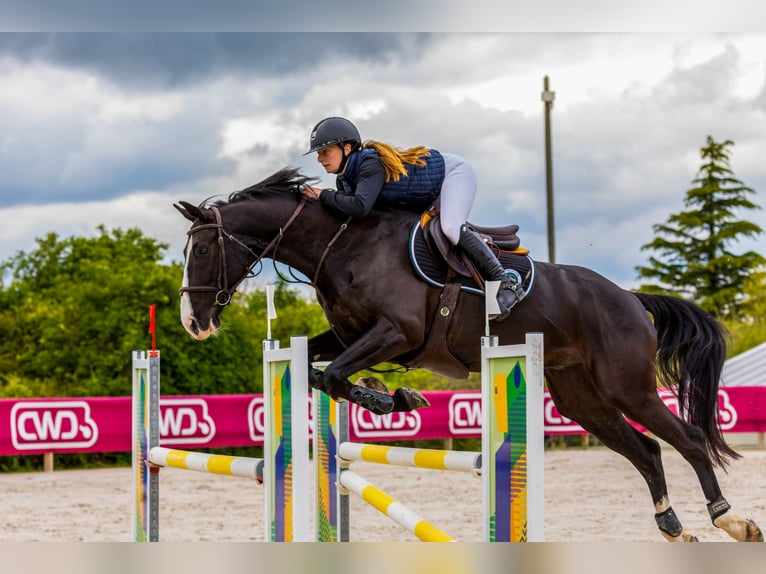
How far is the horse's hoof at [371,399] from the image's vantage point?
121 inches

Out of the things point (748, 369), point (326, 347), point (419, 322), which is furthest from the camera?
point (748, 369)

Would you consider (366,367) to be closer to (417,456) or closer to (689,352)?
(417,456)

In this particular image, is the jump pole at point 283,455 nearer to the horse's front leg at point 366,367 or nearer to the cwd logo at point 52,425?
the horse's front leg at point 366,367

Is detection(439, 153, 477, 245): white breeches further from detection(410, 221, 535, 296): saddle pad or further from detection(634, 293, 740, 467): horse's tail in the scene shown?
detection(634, 293, 740, 467): horse's tail

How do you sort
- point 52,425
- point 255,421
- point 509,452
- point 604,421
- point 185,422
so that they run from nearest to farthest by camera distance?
point 509,452 → point 604,421 → point 52,425 → point 185,422 → point 255,421

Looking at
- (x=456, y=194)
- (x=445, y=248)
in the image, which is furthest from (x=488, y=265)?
(x=456, y=194)

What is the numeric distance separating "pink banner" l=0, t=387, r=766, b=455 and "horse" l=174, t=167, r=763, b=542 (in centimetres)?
416

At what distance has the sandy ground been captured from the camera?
550 cm

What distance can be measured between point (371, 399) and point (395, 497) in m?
4.27

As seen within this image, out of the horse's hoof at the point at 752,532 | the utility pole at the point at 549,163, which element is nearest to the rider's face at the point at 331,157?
the horse's hoof at the point at 752,532

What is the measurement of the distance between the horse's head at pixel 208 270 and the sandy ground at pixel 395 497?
226 cm

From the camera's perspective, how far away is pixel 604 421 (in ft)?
12.5

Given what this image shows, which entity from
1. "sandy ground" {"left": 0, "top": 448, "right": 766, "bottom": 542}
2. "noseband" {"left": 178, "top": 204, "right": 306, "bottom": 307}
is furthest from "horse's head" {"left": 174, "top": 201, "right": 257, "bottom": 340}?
"sandy ground" {"left": 0, "top": 448, "right": 766, "bottom": 542}

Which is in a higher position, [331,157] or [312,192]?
[331,157]
